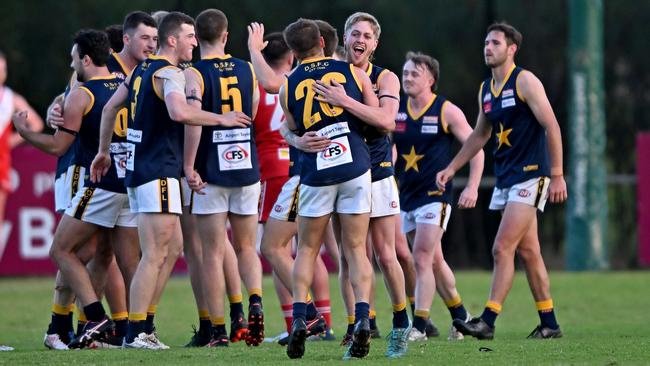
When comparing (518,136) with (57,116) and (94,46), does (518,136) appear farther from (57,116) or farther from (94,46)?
(57,116)

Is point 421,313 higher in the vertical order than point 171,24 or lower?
lower

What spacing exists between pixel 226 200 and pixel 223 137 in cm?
42

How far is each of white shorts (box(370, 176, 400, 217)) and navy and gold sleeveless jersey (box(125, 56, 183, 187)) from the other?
131 cm

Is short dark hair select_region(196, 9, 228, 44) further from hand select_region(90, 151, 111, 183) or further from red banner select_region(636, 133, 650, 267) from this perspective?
red banner select_region(636, 133, 650, 267)

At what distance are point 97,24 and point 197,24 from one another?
1171cm

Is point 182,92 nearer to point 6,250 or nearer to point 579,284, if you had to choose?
point 579,284

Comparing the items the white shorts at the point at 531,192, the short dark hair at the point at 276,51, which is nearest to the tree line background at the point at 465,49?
the short dark hair at the point at 276,51

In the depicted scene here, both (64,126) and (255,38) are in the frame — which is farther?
(64,126)

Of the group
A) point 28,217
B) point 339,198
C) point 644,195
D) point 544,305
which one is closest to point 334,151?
point 339,198

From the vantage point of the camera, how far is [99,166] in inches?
371

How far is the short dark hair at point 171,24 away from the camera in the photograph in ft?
30.0

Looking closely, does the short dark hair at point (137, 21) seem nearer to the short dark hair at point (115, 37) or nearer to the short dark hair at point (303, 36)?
the short dark hair at point (115, 37)

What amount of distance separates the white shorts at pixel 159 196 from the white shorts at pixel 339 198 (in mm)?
1121

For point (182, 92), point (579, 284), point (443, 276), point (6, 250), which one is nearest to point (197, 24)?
point (182, 92)
